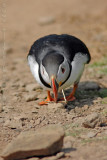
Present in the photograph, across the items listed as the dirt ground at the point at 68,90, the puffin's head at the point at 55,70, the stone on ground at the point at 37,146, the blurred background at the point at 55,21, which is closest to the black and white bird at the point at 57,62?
the puffin's head at the point at 55,70

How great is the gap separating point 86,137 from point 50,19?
9845mm

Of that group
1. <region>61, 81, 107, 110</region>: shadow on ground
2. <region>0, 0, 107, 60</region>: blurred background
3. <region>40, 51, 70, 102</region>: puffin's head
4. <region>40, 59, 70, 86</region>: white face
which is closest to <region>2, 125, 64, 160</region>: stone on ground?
<region>40, 51, 70, 102</region>: puffin's head

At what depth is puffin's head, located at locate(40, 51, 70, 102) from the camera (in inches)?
206

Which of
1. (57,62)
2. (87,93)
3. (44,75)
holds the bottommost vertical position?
(87,93)

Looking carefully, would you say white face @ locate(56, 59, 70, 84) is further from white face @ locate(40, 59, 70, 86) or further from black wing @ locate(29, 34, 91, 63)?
black wing @ locate(29, 34, 91, 63)

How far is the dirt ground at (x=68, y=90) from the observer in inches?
192

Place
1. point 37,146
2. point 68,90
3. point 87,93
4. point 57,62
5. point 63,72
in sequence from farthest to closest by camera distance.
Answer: point 68,90
point 87,93
point 63,72
point 57,62
point 37,146

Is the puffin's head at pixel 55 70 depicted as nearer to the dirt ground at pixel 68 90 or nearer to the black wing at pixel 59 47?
the black wing at pixel 59 47

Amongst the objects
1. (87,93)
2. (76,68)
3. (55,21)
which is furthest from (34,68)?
(55,21)

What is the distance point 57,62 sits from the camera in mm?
5344

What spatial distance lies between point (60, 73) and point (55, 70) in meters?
0.14

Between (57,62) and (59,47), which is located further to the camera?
(59,47)

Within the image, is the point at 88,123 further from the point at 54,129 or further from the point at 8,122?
the point at 8,122

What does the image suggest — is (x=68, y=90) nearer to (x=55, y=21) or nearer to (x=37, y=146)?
(x=37, y=146)
